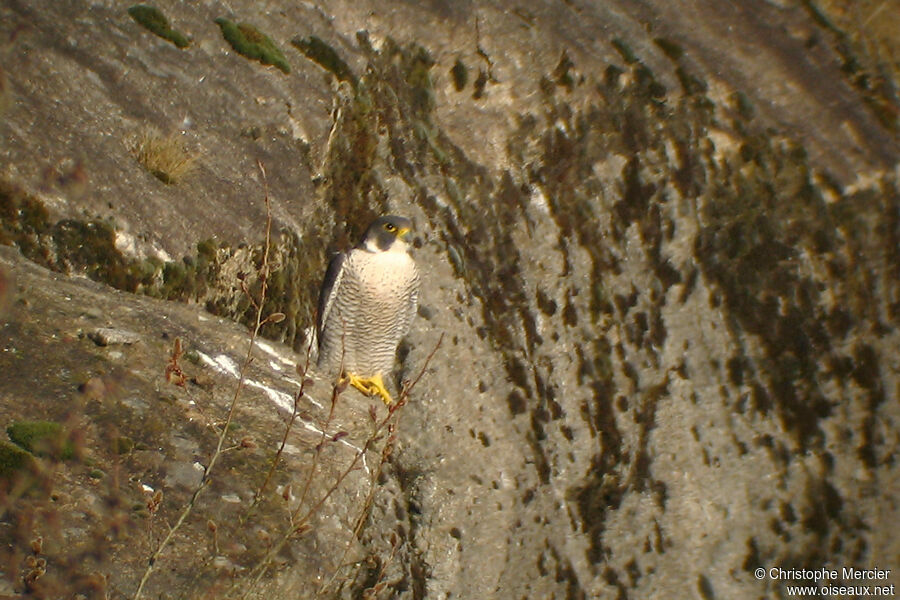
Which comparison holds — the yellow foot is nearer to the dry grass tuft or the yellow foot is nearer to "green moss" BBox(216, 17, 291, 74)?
the dry grass tuft

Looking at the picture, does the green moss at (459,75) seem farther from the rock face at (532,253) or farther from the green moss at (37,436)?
the green moss at (37,436)

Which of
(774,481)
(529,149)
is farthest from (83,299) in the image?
(774,481)

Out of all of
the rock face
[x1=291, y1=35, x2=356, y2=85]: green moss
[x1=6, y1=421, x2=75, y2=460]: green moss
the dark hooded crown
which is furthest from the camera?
[x1=291, y1=35, x2=356, y2=85]: green moss

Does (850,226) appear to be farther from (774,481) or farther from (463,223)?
(463,223)

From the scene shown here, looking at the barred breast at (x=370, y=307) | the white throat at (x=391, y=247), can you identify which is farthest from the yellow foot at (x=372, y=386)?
the white throat at (x=391, y=247)

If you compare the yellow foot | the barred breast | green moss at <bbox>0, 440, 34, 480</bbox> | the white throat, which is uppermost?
the white throat

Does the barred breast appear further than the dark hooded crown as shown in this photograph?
Yes

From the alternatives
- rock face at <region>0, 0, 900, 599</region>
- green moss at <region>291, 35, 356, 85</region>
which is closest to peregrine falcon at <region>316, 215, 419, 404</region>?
rock face at <region>0, 0, 900, 599</region>
